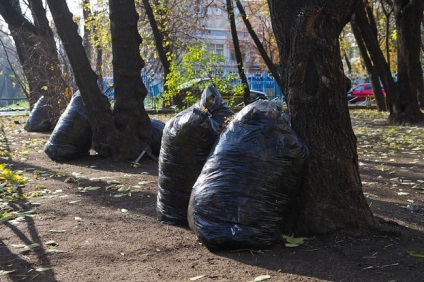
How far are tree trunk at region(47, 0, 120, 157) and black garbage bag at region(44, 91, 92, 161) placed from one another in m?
0.25

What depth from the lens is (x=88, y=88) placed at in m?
9.18

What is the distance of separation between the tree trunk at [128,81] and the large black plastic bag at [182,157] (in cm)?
427

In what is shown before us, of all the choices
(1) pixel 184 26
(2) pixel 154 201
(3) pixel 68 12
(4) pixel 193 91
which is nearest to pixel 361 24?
(4) pixel 193 91

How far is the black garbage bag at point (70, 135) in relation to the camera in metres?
9.38

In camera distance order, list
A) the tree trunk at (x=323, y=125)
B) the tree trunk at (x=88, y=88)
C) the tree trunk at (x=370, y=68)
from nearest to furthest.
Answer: the tree trunk at (x=323, y=125)
the tree trunk at (x=88, y=88)
the tree trunk at (x=370, y=68)

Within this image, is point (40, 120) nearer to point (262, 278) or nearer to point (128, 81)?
point (128, 81)

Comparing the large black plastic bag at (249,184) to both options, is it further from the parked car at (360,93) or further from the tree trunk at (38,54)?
the parked car at (360,93)

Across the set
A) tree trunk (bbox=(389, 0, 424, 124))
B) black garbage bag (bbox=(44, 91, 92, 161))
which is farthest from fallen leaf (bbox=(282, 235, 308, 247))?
tree trunk (bbox=(389, 0, 424, 124))

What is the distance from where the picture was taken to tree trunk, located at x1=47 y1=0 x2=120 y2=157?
9.12 metres

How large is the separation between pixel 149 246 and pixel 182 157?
0.79 metres

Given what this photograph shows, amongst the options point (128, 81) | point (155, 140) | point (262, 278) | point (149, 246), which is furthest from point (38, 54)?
point (262, 278)

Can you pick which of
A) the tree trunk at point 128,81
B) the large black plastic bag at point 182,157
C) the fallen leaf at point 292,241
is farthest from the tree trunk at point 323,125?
the tree trunk at point 128,81

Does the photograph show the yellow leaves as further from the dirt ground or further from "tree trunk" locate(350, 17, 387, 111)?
"tree trunk" locate(350, 17, 387, 111)

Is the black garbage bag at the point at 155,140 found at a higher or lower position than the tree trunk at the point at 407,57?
lower
